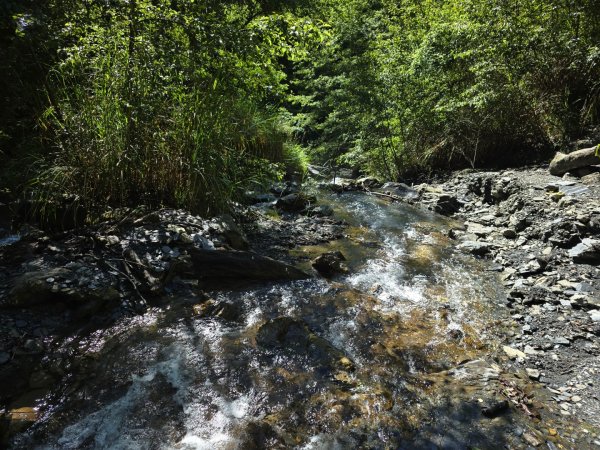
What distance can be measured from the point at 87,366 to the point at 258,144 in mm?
7545

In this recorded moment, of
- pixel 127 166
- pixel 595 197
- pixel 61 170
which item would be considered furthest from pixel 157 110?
pixel 595 197

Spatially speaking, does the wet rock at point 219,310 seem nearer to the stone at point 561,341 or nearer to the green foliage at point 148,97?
the green foliage at point 148,97

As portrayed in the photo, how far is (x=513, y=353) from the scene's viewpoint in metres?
3.77

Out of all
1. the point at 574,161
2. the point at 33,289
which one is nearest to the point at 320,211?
the point at 574,161

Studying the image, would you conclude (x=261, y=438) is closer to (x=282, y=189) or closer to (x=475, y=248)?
(x=475, y=248)

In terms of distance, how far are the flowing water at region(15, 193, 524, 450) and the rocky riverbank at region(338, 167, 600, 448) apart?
387mm

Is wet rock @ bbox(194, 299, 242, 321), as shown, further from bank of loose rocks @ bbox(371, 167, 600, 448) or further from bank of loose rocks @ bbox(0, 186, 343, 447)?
bank of loose rocks @ bbox(371, 167, 600, 448)

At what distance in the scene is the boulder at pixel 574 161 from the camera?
752 cm

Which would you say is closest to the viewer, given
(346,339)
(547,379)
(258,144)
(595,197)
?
(547,379)

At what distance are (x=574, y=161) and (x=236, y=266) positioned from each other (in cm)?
718

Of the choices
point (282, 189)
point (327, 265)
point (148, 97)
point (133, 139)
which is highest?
point (148, 97)

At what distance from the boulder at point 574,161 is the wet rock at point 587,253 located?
3.01 m

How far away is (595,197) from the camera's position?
6426 mm

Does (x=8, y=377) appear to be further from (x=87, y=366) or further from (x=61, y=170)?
(x=61, y=170)
